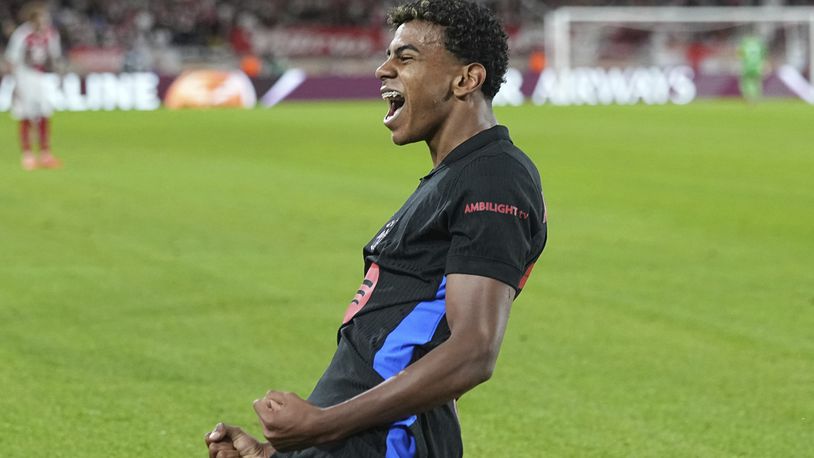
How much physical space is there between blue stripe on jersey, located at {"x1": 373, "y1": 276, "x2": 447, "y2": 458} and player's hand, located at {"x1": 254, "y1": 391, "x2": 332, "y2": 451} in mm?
213

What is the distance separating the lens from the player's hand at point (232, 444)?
11.0 ft

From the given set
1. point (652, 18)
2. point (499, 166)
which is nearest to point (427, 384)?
point (499, 166)

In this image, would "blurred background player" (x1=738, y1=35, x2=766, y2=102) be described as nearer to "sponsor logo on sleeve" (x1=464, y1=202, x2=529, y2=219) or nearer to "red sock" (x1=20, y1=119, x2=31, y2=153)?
"red sock" (x1=20, y1=119, x2=31, y2=153)

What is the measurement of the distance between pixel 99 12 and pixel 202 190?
108 ft

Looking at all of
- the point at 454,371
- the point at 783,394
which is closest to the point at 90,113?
the point at 783,394

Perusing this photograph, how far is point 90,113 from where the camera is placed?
32688mm

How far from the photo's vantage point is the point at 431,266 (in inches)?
125

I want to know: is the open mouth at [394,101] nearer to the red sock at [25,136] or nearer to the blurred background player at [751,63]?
the red sock at [25,136]

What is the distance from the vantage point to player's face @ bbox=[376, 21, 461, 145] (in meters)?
3.25

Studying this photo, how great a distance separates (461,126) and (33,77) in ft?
56.4

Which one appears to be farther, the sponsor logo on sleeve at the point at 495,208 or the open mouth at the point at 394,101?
the open mouth at the point at 394,101

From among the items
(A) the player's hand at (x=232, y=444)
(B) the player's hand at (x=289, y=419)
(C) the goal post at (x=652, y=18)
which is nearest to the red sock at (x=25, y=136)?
(A) the player's hand at (x=232, y=444)

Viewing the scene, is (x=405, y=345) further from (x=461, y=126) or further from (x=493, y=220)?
(x=461, y=126)

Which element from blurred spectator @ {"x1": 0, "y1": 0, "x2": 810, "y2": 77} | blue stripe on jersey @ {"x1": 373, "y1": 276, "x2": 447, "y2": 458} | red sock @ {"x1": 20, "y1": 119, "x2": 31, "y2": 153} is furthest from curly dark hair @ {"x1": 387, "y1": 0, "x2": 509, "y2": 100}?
blurred spectator @ {"x1": 0, "y1": 0, "x2": 810, "y2": 77}
